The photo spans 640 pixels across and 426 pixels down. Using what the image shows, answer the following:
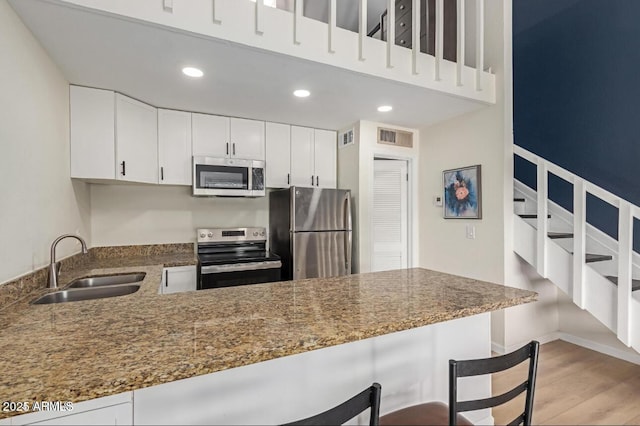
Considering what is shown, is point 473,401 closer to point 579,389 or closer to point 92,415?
point 92,415

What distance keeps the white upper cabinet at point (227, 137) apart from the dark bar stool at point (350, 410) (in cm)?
287

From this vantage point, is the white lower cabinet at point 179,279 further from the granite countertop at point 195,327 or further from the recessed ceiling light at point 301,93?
the recessed ceiling light at point 301,93

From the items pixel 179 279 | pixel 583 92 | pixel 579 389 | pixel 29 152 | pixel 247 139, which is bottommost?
pixel 579 389

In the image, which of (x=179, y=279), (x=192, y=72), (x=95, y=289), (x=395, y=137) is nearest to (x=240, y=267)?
(x=179, y=279)

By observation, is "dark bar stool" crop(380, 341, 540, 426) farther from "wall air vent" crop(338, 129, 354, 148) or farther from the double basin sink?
"wall air vent" crop(338, 129, 354, 148)

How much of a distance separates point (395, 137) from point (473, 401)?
3.09m

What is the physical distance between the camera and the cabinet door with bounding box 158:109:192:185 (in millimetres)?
2953

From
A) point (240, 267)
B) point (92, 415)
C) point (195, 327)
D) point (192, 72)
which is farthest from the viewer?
point (240, 267)

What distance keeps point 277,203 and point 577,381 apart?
2.97 metres

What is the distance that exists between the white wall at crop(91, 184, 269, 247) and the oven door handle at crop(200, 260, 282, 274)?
77 cm

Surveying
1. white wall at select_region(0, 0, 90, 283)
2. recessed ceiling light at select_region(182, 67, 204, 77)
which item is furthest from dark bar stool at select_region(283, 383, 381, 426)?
recessed ceiling light at select_region(182, 67, 204, 77)

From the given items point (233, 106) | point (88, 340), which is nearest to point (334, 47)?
point (233, 106)

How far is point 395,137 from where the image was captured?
3.62 metres

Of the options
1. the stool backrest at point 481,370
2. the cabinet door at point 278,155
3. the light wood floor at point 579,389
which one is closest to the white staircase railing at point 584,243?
the light wood floor at point 579,389
